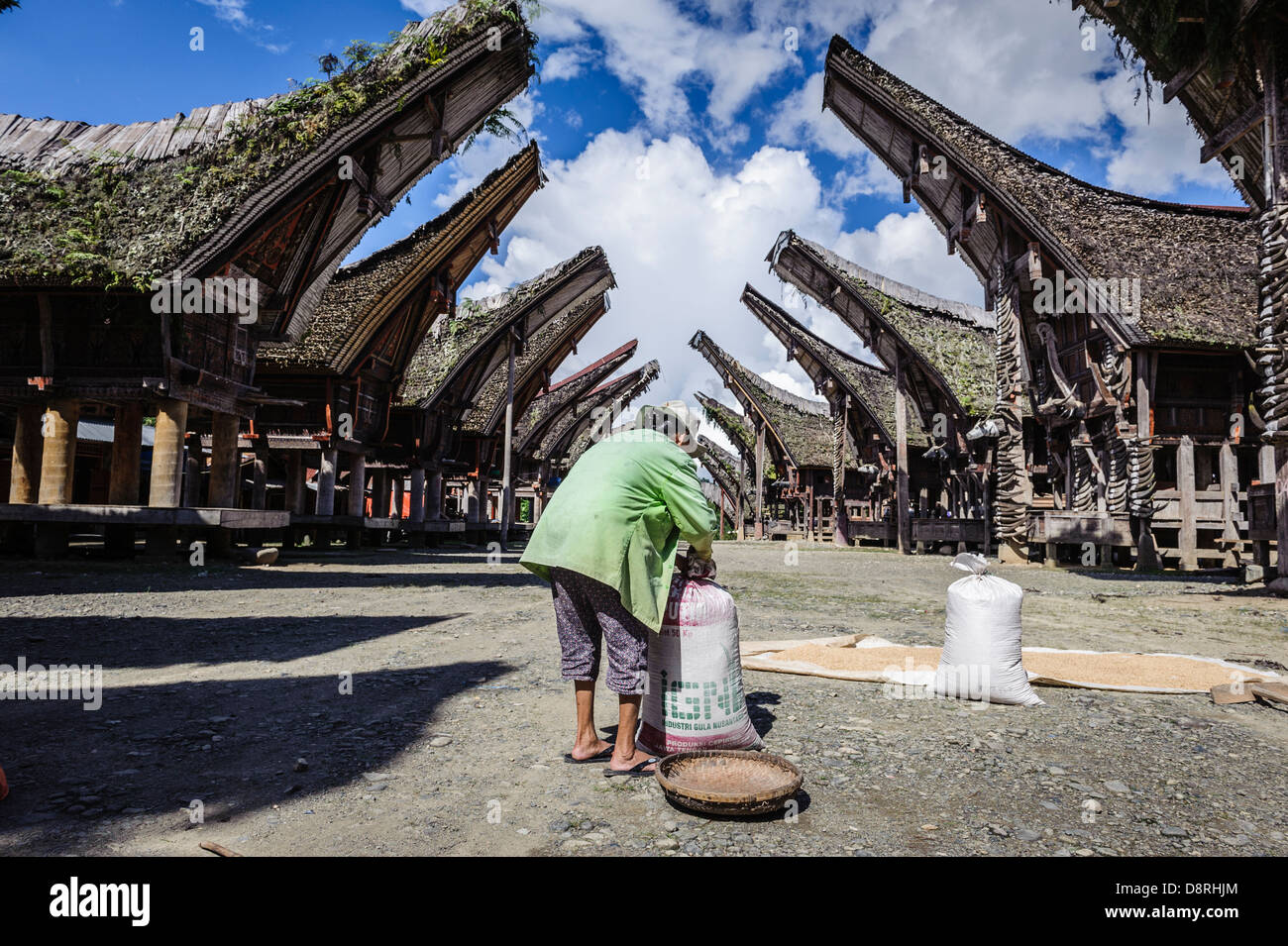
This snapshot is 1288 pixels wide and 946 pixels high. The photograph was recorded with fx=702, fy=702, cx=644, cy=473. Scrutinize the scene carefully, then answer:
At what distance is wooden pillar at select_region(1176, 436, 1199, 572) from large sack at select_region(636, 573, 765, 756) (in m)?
15.7

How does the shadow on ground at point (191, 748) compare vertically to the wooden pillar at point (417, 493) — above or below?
below

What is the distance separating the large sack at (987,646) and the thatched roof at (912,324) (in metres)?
19.4

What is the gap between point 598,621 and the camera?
9.69 feet

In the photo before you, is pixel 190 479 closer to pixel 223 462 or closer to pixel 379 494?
pixel 223 462

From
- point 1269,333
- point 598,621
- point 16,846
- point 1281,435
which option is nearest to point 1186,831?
point 598,621

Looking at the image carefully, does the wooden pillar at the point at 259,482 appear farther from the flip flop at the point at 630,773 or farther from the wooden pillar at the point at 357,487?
the flip flop at the point at 630,773

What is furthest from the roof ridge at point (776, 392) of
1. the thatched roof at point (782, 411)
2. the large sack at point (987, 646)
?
the large sack at point (987, 646)

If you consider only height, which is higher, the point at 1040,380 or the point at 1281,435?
the point at 1040,380

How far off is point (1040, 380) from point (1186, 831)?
18.2 m

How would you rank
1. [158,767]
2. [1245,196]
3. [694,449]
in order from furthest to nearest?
A: [1245,196], [694,449], [158,767]

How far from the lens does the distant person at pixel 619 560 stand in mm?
Result: 2834

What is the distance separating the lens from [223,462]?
12703mm

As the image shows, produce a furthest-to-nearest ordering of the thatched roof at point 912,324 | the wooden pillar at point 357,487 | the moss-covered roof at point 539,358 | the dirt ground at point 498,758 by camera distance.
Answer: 1. the moss-covered roof at point 539,358
2. the thatched roof at point 912,324
3. the wooden pillar at point 357,487
4. the dirt ground at point 498,758
